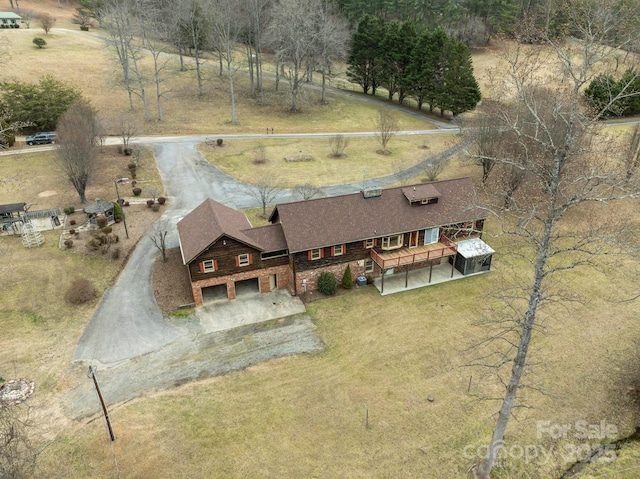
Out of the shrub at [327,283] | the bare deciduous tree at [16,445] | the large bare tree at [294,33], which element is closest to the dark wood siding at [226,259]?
the shrub at [327,283]

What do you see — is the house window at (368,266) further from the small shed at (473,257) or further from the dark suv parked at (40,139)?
the dark suv parked at (40,139)

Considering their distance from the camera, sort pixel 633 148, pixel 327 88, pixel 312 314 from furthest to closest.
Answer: pixel 327 88, pixel 633 148, pixel 312 314

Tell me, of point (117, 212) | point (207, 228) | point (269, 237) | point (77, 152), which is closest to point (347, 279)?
point (269, 237)

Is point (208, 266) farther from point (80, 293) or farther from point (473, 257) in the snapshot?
point (473, 257)

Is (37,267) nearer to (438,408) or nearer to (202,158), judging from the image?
(202,158)

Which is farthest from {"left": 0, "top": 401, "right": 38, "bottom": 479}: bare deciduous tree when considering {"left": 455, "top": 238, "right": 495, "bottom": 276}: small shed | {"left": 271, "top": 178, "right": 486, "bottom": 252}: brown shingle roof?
{"left": 455, "top": 238, "right": 495, "bottom": 276}: small shed

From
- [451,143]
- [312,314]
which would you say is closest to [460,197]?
[312,314]

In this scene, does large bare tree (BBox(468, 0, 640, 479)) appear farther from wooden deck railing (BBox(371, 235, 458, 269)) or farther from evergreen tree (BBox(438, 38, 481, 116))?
evergreen tree (BBox(438, 38, 481, 116))
